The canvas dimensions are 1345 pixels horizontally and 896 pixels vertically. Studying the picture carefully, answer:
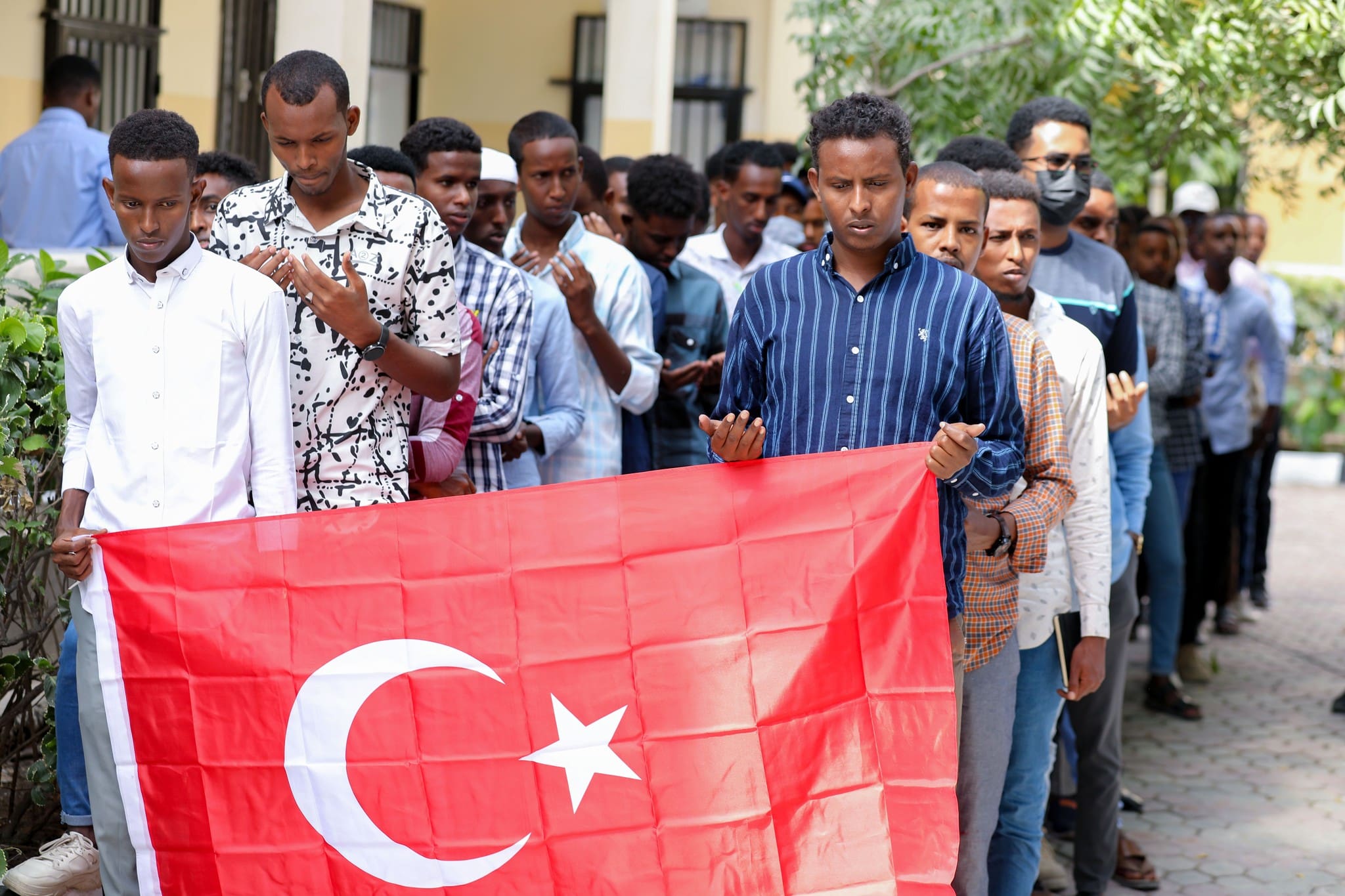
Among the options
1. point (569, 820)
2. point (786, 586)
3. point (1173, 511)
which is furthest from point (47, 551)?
point (1173, 511)

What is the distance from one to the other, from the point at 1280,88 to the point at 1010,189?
3343 mm

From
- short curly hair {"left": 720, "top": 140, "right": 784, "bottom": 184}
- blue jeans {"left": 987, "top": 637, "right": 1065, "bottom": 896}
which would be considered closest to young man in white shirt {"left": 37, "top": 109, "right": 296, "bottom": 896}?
blue jeans {"left": 987, "top": 637, "right": 1065, "bottom": 896}

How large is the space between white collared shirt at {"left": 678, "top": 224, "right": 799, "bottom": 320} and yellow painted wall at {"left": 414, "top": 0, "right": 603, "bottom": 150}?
705 centimetres

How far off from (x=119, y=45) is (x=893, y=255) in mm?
7524

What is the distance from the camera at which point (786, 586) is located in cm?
385

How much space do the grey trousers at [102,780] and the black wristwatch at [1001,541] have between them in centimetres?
230

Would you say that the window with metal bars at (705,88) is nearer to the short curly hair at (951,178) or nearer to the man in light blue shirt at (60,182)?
the man in light blue shirt at (60,182)

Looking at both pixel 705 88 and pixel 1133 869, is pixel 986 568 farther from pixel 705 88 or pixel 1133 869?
pixel 705 88

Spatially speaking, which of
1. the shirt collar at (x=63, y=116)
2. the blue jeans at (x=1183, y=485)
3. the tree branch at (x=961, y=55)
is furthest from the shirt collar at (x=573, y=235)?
the blue jeans at (x=1183, y=485)

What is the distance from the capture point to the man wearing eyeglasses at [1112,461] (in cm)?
536

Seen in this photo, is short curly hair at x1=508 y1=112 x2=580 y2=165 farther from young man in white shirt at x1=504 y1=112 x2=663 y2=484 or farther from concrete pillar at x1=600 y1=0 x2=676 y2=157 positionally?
concrete pillar at x1=600 y1=0 x2=676 y2=157

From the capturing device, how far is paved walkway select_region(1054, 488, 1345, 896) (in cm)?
A: 595

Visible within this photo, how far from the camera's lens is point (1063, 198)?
18.5 ft

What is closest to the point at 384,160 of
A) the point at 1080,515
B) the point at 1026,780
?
the point at 1080,515
